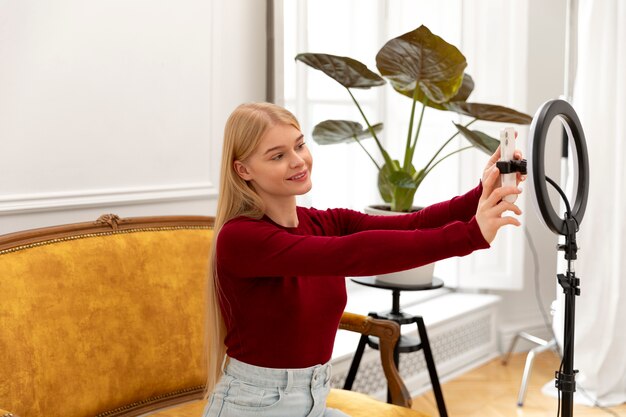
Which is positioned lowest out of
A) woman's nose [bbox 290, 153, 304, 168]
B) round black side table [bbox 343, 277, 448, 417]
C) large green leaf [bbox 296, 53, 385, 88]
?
round black side table [bbox 343, 277, 448, 417]

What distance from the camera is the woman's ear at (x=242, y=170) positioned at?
179 cm

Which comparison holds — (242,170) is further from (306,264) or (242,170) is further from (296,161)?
(306,264)

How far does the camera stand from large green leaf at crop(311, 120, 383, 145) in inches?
112

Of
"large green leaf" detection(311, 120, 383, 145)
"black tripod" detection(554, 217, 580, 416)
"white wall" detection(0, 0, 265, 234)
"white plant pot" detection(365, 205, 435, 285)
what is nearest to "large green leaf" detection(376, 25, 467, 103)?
"large green leaf" detection(311, 120, 383, 145)

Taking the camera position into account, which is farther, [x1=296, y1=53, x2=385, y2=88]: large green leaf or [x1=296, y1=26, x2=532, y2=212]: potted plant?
[x1=296, y1=53, x2=385, y2=88]: large green leaf

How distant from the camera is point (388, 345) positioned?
7.79ft

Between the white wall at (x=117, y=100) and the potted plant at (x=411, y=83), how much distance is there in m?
0.33

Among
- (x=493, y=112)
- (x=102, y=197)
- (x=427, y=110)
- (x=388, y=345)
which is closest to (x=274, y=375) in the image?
(x=388, y=345)

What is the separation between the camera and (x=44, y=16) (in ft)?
7.58

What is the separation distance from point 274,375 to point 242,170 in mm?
461

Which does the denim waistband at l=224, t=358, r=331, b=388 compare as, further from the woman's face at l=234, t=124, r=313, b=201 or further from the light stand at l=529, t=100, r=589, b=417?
the light stand at l=529, t=100, r=589, b=417

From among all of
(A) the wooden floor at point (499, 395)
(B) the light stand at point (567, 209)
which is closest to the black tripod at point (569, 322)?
(B) the light stand at point (567, 209)

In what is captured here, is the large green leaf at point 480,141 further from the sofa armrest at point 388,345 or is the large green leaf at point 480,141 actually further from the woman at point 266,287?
the woman at point 266,287

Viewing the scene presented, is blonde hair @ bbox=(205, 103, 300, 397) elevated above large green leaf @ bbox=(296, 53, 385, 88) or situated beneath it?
situated beneath
